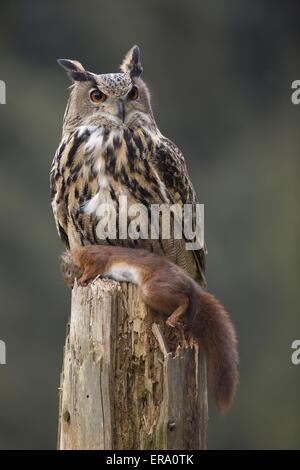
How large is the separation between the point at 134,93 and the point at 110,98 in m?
0.13

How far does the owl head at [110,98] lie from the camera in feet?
11.9

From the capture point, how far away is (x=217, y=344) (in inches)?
113

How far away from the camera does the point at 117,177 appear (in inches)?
141

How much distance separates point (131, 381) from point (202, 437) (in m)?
0.30

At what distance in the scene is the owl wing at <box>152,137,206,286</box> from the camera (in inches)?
146

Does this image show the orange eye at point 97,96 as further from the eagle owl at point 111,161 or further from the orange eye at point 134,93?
the orange eye at point 134,93

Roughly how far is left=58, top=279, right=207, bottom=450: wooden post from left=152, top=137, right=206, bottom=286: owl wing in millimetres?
946

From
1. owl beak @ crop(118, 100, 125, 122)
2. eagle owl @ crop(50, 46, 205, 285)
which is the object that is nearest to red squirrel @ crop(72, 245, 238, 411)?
eagle owl @ crop(50, 46, 205, 285)

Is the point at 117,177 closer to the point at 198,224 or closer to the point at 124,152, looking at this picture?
the point at 124,152

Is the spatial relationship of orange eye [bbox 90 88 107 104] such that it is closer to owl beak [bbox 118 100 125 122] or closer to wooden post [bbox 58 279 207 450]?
owl beak [bbox 118 100 125 122]

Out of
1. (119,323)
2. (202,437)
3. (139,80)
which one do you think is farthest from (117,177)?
(202,437)

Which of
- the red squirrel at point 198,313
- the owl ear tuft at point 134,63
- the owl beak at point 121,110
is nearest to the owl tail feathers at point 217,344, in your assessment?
the red squirrel at point 198,313

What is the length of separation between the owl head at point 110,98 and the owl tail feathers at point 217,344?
1083 millimetres
